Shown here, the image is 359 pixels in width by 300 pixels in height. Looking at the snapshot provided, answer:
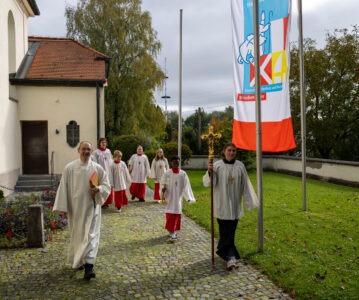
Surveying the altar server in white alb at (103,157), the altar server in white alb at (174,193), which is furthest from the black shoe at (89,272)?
the altar server in white alb at (103,157)

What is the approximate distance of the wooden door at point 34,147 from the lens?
17.2 metres

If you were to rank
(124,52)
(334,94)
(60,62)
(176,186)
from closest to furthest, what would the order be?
(176,186), (60,62), (334,94), (124,52)

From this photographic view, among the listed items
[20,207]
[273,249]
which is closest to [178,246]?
[273,249]

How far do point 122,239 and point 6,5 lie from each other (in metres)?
11.4

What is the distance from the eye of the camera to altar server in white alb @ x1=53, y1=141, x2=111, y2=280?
Result: 19.4 ft

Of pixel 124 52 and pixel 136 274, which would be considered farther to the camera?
pixel 124 52

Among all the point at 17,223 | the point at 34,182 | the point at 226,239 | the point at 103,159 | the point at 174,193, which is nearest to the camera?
the point at 226,239

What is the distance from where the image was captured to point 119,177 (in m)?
11.9

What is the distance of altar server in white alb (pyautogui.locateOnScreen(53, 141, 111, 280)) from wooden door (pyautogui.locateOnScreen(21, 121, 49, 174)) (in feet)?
39.5

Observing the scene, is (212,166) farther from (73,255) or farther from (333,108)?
→ (333,108)

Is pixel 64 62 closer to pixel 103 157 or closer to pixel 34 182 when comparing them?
pixel 34 182

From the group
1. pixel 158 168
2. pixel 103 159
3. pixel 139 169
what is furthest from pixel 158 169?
pixel 103 159

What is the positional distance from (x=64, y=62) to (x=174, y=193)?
13.1 meters

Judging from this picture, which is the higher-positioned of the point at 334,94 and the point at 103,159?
the point at 334,94
